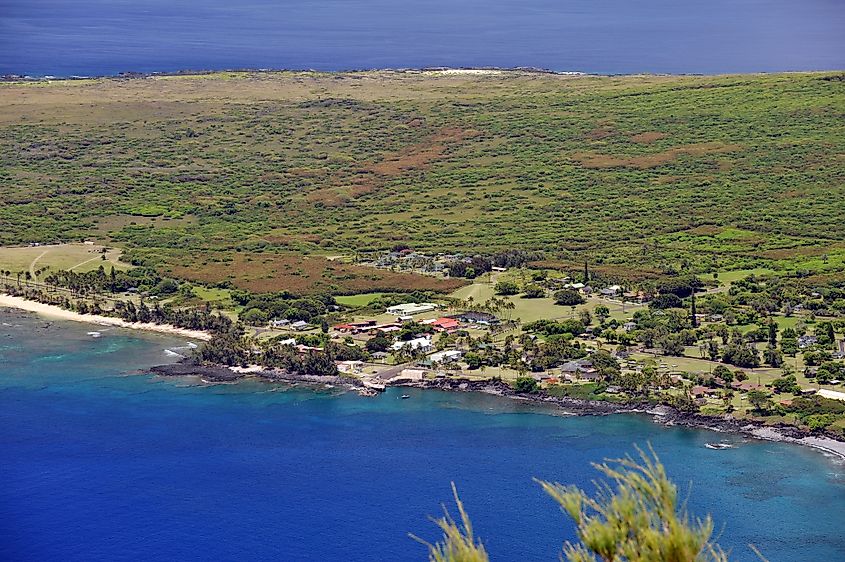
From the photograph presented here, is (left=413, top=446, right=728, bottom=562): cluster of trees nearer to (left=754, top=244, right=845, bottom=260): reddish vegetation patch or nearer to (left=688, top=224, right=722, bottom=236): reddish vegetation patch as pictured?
(left=754, top=244, right=845, bottom=260): reddish vegetation patch

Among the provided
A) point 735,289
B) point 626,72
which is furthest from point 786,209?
point 626,72

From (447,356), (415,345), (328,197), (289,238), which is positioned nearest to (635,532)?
(447,356)

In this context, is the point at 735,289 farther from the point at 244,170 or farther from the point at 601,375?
the point at 244,170

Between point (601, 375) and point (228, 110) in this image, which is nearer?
point (601, 375)

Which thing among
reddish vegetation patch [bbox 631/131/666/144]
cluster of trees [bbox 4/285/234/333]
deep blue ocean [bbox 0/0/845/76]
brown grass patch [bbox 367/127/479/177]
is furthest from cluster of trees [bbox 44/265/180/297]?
deep blue ocean [bbox 0/0/845/76]

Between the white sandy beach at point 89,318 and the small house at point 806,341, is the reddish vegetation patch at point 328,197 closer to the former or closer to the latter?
the white sandy beach at point 89,318

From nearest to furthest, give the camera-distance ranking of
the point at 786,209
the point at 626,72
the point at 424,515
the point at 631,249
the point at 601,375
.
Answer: the point at 424,515
the point at 601,375
the point at 631,249
the point at 786,209
the point at 626,72
